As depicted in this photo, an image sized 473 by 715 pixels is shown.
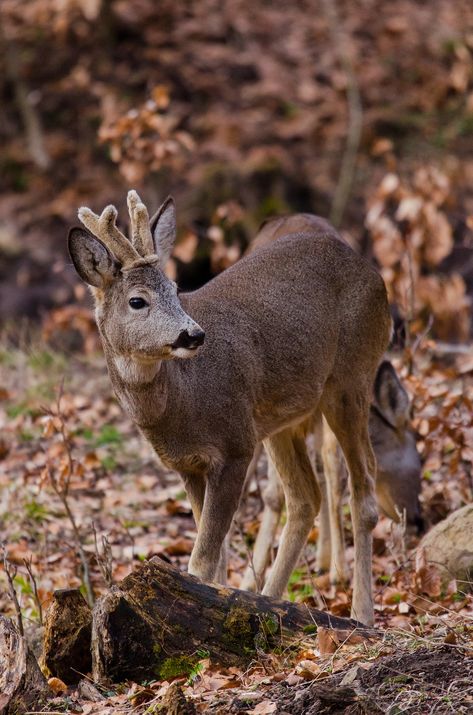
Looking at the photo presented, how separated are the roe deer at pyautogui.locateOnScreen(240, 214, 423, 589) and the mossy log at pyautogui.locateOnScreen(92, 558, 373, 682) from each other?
226cm

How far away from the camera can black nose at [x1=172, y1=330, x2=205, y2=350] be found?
5.65 meters

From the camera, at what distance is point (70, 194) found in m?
16.6

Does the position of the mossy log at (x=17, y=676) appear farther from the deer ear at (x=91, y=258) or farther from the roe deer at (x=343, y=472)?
the roe deer at (x=343, y=472)

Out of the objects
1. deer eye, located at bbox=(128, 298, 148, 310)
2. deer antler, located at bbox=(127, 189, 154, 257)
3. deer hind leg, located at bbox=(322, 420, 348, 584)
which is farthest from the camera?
deer hind leg, located at bbox=(322, 420, 348, 584)

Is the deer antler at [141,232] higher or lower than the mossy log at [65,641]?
higher

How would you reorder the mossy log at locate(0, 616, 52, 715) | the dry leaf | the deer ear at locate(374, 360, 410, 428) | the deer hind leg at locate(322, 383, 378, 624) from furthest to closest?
1. the deer ear at locate(374, 360, 410, 428)
2. the deer hind leg at locate(322, 383, 378, 624)
3. the mossy log at locate(0, 616, 52, 715)
4. the dry leaf

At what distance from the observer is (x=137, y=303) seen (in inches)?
232

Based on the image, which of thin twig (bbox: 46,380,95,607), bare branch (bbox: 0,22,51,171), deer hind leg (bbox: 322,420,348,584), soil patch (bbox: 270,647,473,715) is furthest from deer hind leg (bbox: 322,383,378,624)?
bare branch (bbox: 0,22,51,171)

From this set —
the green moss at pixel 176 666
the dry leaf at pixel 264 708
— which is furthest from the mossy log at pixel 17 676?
the dry leaf at pixel 264 708

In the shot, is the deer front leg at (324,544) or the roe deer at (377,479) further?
the deer front leg at (324,544)

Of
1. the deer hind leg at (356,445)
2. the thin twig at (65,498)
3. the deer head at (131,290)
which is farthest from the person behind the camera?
the deer hind leg at (356,445)

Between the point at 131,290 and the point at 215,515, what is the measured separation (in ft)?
4.41

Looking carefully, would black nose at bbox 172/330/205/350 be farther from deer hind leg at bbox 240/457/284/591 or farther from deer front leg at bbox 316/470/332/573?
deer front leg at bbox 316/470/332/573

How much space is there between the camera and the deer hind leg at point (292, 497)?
7156 mm
